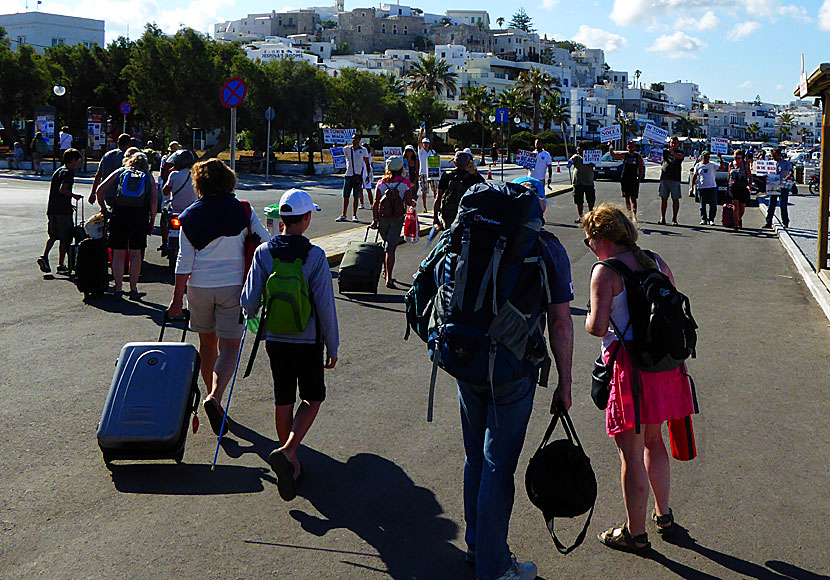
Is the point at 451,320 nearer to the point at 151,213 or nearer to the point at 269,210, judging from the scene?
the point at 269,210

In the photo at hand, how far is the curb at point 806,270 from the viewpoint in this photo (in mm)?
11113

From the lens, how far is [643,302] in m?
4.11

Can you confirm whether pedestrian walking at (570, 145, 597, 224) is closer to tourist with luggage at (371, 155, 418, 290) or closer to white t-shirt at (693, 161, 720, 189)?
white t-shirt at (693, 161, 720, 189)

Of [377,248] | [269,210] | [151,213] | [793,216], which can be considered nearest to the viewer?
[269,210]

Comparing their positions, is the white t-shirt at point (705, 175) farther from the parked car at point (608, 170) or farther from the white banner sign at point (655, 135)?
the parked car at point (608, 170)

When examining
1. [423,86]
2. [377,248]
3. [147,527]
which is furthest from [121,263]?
[423,86]

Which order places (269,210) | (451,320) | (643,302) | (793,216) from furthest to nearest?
(793,216) < (269,210) < (643,302) < (451,320)

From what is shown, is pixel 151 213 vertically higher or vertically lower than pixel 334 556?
higher

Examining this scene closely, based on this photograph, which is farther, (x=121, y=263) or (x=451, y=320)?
(x=121, y=263)

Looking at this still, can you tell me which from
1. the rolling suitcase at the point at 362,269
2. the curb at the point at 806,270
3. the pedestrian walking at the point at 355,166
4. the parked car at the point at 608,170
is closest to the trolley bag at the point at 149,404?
the rolling suitcase at the point at 362,269

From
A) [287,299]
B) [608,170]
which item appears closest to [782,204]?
[287,299]

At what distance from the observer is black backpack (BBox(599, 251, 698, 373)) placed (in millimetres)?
4027

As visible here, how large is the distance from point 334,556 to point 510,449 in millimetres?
1092

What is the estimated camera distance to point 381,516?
4.71m
